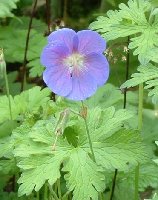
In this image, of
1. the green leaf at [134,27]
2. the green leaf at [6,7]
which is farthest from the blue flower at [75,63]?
the green leaf at [6,7]

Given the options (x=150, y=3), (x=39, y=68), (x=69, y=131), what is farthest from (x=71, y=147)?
(x=39, y=68)

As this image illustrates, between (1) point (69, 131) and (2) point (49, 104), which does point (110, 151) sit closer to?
(1) point (69, 131)

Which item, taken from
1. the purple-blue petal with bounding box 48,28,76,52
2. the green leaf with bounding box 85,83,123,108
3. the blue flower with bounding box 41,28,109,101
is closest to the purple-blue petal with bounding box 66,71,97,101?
the blue flower with bounding box 41,28,109,101

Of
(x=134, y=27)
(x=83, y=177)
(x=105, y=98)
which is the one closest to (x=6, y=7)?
(x=105, y=98)

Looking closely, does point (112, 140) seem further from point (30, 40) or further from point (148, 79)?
point (30, 40)

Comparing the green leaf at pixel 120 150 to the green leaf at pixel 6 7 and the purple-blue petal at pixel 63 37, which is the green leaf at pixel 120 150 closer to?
the purple-blue petal at pixel 63 37
